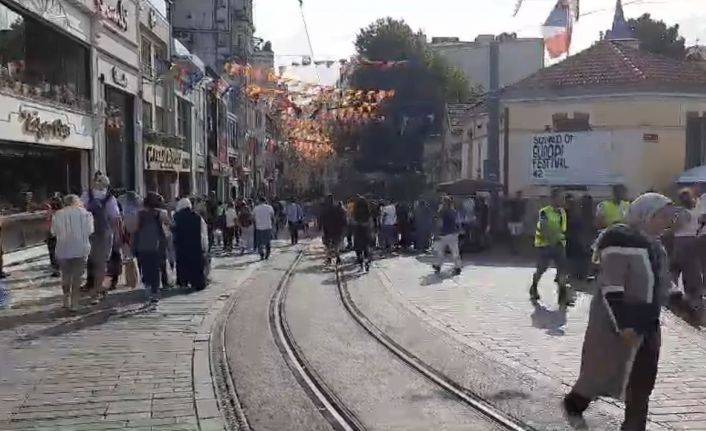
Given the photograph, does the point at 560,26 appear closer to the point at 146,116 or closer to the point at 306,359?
the point at 306,359

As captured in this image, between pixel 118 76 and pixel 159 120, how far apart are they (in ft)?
25.8

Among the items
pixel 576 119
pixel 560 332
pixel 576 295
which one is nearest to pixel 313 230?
pixel 576 119

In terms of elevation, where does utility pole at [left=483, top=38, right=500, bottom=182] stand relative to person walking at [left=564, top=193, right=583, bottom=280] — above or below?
above

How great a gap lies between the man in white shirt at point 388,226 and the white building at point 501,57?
37.7m

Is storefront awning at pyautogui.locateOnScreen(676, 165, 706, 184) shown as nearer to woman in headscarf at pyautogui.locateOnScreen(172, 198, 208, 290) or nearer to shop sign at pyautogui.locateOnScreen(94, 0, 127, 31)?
woman in headscarf at pyautogui.locateOnScreen(172, 198, 208, 290)

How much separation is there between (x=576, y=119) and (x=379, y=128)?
2412 cm

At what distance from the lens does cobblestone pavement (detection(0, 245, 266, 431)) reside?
7.21 metres

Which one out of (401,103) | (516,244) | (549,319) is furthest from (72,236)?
(401,103)

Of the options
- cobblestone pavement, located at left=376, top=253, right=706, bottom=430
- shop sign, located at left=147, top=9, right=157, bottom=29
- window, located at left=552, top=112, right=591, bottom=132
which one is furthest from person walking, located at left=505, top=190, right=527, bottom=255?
shop sign, located at left=147, top=9, right=157, bottom=29

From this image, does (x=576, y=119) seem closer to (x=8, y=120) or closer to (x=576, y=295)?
(x=576, y=295)

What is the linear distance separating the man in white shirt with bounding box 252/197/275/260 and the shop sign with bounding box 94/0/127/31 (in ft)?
27.8

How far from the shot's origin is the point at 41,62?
78.4 feet

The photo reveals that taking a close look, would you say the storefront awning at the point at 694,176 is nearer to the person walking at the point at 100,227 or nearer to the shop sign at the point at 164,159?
the person walking at the point at 100,227

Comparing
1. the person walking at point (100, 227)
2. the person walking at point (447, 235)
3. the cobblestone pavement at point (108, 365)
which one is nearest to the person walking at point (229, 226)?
the person walking at point (447, 235)
